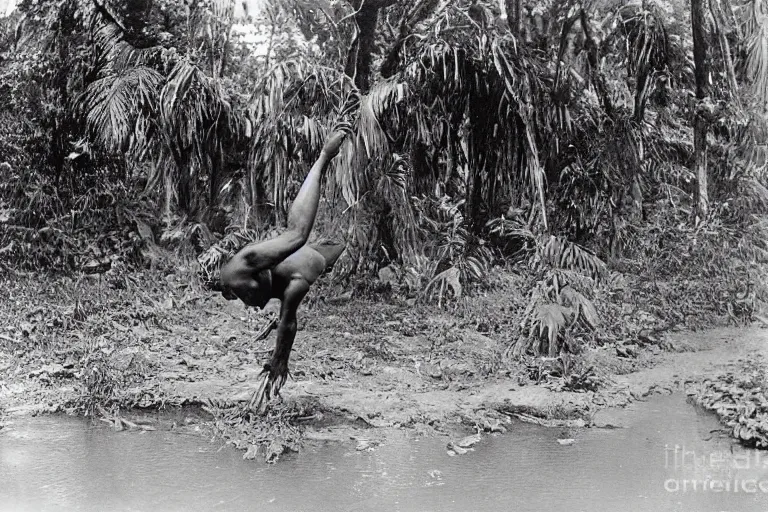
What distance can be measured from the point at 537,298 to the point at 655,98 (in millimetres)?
1030

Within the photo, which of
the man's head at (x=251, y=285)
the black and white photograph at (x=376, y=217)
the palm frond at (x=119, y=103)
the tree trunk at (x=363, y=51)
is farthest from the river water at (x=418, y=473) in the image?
the tree trunk at (x=363, y=51)

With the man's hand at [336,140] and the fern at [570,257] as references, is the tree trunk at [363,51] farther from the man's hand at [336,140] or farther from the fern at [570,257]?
the fern at [570,257]

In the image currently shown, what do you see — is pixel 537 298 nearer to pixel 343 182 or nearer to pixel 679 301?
pixel 679 301

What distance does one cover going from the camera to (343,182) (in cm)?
312

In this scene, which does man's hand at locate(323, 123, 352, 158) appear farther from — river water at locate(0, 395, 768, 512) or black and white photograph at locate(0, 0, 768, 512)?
river water at locate(0, 395, 768, 512)

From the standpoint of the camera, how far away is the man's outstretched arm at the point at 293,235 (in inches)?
104

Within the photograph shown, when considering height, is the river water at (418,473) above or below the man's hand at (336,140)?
below

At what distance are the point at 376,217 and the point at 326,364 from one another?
72cm

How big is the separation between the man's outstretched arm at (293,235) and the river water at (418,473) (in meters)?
0.73

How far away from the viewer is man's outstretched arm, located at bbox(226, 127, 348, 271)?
2641 millimetres

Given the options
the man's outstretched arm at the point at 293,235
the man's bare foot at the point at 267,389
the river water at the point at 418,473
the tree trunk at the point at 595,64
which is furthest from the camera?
the tree trunk at the point at 595,64

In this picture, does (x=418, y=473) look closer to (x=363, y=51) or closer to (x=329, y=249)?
(x=329, y=249)

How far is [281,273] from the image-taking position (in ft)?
8.77

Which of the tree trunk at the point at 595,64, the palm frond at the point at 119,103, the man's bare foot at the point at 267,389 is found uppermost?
the tree trunk at the point at 595,64
